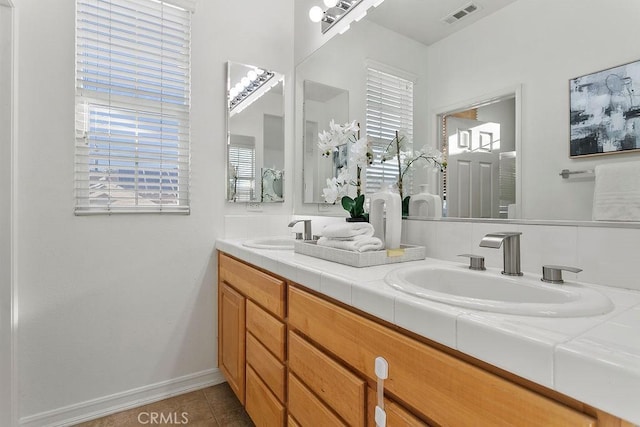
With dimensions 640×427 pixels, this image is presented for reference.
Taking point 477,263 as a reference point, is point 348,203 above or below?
above

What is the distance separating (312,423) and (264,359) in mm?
390

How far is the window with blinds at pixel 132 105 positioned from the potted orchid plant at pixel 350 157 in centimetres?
82

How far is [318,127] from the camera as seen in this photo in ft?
6.72

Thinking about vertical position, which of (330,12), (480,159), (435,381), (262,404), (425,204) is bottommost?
(262,404)

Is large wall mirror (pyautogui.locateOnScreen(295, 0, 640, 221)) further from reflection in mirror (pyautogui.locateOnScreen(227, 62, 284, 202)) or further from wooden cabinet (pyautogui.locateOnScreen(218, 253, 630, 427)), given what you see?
reflection in mirror (pyautogui.locateOnScreen(227, 62, 284, 202))

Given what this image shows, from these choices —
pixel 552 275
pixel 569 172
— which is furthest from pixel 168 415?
pixel 569 172

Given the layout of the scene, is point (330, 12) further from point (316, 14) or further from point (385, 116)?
point (385, 116)

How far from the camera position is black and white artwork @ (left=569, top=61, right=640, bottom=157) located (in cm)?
81

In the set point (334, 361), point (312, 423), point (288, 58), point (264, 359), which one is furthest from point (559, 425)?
point (288, 58)

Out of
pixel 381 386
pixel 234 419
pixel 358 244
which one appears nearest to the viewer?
pixel 381 386

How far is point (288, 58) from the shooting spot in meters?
2.27

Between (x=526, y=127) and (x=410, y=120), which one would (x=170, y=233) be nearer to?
(x=410, y=120)

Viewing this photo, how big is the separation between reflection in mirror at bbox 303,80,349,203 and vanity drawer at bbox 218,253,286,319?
2.14ft

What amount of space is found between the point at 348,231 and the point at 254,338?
2.17ft
